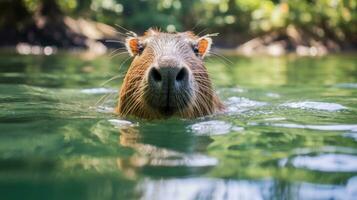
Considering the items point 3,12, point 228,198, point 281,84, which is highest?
point 3,12

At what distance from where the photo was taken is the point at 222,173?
9.50ft

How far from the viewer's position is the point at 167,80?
14.9 ft

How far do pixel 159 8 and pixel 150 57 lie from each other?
23.5 m

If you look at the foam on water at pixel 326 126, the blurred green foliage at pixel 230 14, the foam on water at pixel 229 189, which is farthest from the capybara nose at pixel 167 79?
the blurred green foliage at pixel 230 14

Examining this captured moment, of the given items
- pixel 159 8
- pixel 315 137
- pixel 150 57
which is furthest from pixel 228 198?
pixel 159 8

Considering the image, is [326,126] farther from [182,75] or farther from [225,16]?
[225,16]

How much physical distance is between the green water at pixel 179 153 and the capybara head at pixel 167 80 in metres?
0.15

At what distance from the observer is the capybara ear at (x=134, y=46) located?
19.2 ft

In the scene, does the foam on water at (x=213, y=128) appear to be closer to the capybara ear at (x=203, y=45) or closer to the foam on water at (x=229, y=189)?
the capybara ear at (x=203, y=45)

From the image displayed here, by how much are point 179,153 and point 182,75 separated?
4.56ft

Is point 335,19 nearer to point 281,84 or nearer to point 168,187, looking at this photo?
point 281,84

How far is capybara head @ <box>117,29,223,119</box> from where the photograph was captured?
15.1ft

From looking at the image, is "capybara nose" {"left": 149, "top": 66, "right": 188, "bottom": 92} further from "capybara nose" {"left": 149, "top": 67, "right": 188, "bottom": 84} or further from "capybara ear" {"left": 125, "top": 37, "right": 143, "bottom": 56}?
"capybara ear" {"left": 125, "top": 37, "right": 143, "bottom": 56}

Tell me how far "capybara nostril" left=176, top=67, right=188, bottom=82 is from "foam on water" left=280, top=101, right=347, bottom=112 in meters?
1.81
